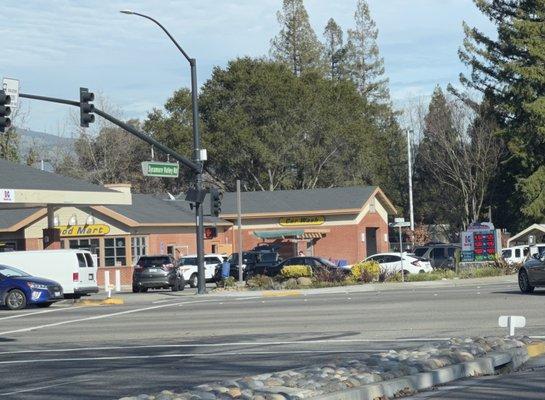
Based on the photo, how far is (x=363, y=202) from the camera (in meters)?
65.3

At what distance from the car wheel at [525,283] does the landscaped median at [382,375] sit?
14.3m

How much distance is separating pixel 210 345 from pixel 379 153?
7255cm

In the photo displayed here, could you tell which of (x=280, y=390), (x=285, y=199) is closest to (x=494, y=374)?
(x=280, y=390)

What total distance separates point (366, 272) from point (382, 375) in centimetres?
2996

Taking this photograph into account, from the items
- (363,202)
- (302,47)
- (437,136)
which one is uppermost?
(302,47)

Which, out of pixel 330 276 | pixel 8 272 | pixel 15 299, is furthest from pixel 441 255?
pixel 15 299

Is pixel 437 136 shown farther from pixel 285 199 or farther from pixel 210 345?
pixel 210 345

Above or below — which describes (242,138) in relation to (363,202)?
above

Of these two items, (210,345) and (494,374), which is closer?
(494,374)

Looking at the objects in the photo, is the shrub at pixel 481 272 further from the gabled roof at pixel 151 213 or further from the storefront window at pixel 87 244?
the storefront window at pixel 87 244

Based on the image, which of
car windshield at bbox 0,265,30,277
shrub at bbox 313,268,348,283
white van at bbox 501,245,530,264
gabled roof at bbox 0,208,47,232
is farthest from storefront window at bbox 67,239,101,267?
car windshield at bbox 0,265,30,277

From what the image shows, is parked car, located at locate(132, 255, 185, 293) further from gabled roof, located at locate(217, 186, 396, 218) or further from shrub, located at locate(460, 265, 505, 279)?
gabled roof, located at locate(217, 186, 396, 218)

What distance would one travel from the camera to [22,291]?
3284 centimetres

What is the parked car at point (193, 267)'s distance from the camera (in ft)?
164
